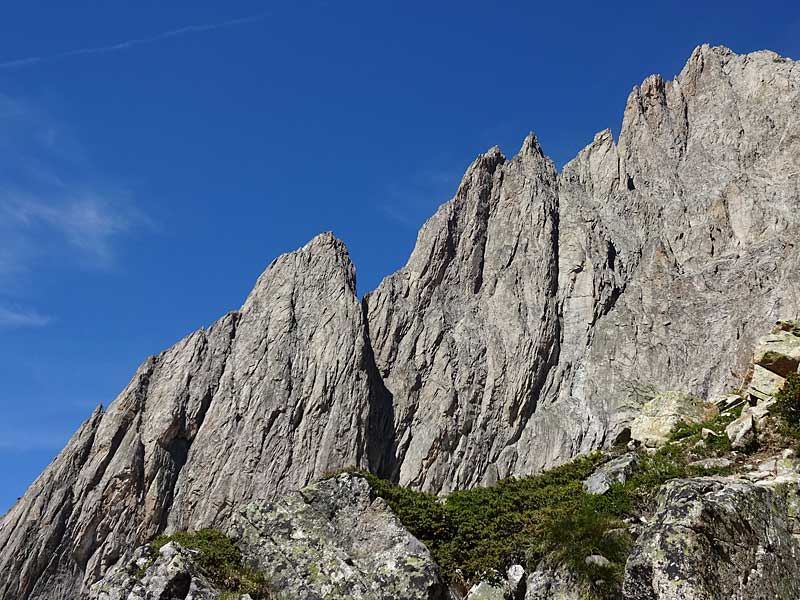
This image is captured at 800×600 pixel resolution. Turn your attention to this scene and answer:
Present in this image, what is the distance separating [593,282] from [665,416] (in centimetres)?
4361

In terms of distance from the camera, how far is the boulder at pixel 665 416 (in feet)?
92.5

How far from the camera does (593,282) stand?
72062 mm

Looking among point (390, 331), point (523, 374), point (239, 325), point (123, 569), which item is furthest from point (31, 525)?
point (123, 569)

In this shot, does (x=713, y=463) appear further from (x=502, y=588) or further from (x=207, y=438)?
(x=207, y=438)

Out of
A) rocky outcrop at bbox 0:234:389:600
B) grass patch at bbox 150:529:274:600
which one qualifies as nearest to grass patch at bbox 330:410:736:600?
grass patch at bbox 150:529:274:600

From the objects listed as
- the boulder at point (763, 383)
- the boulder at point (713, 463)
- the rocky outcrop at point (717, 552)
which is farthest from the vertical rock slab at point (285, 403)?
the rocky outcrop at point (717, 552)

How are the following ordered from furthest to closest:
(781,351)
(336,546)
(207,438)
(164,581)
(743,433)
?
1. (207,438)
2. (781,351)
3. (743,433)
4. (336,546)
5. (164,581)

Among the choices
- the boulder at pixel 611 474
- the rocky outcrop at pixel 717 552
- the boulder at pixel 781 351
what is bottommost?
the rocky outcrop at pixel 717 552

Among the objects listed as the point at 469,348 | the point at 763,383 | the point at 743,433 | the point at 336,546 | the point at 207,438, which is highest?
the point at 469,348

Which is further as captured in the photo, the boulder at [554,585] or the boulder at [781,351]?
the boulder at [781,351]

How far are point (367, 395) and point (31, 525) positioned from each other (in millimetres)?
25470

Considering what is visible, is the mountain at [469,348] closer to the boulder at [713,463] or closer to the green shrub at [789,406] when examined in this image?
the green shrub at [789,406]

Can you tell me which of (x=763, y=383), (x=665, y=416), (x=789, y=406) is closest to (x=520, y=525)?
(x=789, y=406)

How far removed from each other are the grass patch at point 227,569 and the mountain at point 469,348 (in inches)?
1400
